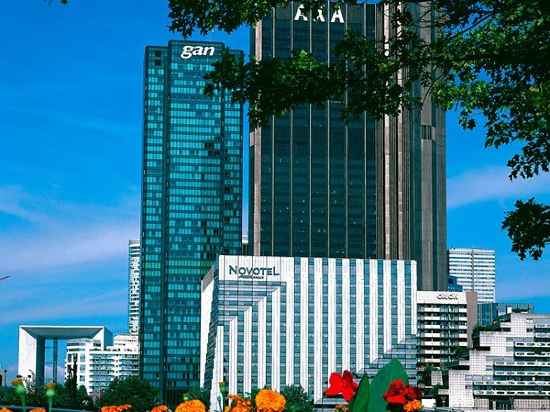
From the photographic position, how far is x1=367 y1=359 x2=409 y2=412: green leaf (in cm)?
491

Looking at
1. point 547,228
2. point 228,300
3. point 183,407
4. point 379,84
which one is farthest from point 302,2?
point 228,300

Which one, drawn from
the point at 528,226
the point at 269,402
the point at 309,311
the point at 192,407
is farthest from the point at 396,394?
the point at 309,311

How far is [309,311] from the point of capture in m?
190

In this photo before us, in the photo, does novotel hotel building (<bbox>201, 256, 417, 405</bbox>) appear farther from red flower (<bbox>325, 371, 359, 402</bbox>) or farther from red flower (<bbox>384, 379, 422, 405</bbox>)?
red flower (<bbox>384, 379, 422, 405</bbox>)

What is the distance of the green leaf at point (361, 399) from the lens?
464cm

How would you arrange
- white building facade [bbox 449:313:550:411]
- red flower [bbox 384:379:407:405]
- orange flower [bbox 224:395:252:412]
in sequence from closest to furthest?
red flower [bbox 384:379:407:405] → orange flower [bbox 224:395:252:412] → white building facade [bbox 449:313:550:411]

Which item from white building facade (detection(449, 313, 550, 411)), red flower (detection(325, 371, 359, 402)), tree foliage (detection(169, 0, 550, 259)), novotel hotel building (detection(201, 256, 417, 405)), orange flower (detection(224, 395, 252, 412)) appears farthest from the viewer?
novotel hotel building (detection(201, 256, 417, 405))

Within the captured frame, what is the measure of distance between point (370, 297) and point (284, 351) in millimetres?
18873

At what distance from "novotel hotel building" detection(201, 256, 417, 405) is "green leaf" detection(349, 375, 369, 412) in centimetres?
18218

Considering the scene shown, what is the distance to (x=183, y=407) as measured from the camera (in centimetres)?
503

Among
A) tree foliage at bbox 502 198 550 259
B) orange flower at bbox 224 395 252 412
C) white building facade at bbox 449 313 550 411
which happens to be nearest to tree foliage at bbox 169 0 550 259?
tree foliage at bbox 502 198 550 259

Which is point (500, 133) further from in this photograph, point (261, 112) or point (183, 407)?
point (183, 407)

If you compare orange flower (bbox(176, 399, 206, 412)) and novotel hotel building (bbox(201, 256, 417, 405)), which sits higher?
novotel hotel building (bbox(201, 256, 417, 405))

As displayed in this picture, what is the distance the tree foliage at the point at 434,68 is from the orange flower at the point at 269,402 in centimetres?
813
